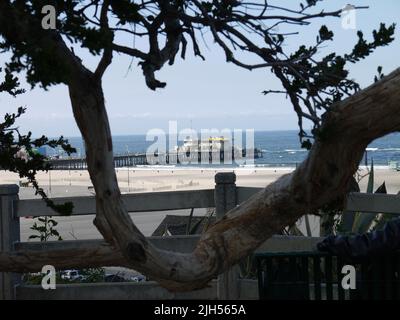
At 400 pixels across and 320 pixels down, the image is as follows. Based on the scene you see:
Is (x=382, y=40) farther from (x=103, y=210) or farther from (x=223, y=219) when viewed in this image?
(x=103, y=210)

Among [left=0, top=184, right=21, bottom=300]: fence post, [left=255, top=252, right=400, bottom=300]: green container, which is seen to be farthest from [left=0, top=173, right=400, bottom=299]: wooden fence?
[left=255, top=252, right=400, bottom=300]: green container

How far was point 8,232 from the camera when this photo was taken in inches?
254

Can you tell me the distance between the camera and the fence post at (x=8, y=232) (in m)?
6.42

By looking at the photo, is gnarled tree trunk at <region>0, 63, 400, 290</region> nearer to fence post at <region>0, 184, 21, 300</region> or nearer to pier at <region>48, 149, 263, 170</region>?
fence post at <region>0, 184, 21, 300</region>

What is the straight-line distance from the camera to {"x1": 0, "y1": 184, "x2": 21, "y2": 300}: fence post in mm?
6422

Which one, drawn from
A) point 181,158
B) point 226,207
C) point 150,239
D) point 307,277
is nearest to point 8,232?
point 150,239

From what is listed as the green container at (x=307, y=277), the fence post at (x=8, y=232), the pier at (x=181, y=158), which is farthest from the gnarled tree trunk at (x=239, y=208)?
the pier at (x=181, y=158)

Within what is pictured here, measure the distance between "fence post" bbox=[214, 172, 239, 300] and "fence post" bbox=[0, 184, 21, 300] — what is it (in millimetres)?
1834

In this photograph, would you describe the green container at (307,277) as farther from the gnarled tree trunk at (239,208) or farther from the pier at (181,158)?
the pier at (181,158)

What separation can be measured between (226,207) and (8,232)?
196 centimetres

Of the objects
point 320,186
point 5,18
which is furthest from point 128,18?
point 320,186

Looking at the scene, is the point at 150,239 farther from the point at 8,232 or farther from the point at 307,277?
the point at 307,277

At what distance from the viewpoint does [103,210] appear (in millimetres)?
3186
